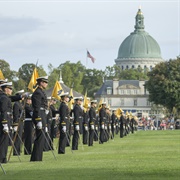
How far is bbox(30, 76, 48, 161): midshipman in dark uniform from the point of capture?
25609 millimetres

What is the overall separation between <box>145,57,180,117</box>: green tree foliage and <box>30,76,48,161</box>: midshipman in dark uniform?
102 metres

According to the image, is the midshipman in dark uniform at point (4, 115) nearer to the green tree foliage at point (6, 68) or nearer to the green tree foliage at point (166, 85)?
the green tree foliage at point (6, 68)

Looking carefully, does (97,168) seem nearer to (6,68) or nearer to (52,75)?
(6,68)

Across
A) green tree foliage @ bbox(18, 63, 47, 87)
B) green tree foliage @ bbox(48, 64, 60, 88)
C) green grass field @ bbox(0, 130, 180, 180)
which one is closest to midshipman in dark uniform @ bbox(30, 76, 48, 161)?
green grass field @ bbox(0, 130, 180, 180)

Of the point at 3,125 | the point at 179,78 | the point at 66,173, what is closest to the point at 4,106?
the point at 3,125

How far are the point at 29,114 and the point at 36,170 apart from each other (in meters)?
9.61

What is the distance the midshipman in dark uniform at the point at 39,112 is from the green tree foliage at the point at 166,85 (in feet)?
335

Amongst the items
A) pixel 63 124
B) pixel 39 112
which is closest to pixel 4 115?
pixel 39 112

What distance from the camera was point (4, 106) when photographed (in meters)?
24.7

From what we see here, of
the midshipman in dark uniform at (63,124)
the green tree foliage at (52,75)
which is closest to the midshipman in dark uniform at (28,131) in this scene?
the midshipman in dark uniform at (63,124)

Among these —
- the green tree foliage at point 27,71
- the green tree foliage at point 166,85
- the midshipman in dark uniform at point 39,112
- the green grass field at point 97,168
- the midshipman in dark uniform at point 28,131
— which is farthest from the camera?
the green tree foliage at point 166,85

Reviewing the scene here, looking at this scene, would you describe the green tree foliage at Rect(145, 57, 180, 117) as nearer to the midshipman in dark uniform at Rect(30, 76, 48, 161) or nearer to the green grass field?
the green grass field

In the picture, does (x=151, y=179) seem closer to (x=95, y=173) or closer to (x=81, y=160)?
(x=95, y=173)

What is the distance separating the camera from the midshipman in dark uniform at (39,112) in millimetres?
25609
